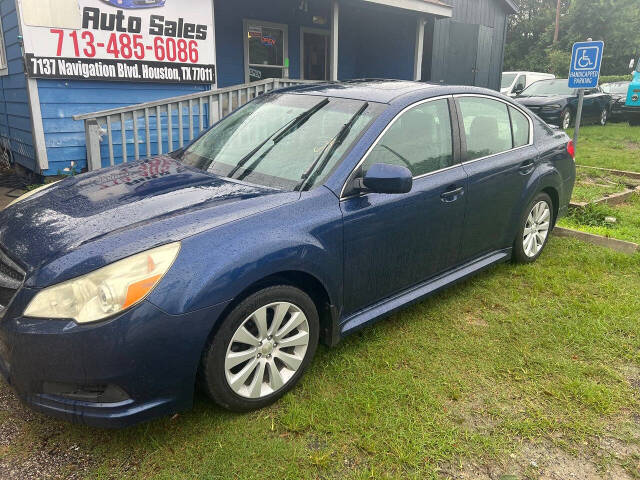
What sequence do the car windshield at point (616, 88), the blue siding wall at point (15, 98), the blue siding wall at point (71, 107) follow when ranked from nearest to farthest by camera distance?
1. the blue siding wall at point (71, 107)
2. the blue siding wall at point (15, 98)
3. the car windshield at point (616, 88)

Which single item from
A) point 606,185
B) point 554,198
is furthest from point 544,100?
point 554,198

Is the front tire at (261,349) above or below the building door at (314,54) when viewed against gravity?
below

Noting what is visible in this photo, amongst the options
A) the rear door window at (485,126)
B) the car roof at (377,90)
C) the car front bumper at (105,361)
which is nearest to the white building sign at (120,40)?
the car roof at (377,90)

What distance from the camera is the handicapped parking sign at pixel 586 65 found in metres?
6.19

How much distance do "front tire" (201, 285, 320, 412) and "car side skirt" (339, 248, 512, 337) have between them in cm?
32

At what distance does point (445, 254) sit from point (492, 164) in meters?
0.81

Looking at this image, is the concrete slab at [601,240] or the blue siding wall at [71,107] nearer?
the concrete slab at [601,240]

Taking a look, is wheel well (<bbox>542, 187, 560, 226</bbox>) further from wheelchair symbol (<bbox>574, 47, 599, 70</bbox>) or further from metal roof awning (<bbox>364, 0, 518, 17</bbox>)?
metal roof awning (<bbox>364, 0, 518, 17</bbox>)

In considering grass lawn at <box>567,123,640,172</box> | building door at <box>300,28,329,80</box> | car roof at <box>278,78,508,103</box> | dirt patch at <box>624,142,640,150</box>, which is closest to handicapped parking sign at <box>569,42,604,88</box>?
grass lawn at <box>567,123,640,172</box>

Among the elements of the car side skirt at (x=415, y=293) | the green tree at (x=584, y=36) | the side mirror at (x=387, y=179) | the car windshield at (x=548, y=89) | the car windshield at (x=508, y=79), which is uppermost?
the green tree at (x=584, y=36)

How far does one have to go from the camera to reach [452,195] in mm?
3402

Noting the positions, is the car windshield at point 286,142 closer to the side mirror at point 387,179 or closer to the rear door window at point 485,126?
the side mirror at point 387,179

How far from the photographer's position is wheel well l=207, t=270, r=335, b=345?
2377 mm

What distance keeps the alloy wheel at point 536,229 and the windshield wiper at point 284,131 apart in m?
2.13
